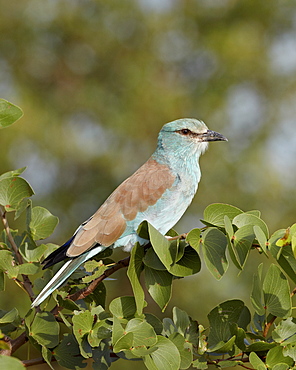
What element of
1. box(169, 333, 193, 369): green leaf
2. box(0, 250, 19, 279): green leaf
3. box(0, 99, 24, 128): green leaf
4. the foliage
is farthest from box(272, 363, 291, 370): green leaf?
box(0, 99, 24, 128): green leaf

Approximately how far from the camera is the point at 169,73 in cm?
802

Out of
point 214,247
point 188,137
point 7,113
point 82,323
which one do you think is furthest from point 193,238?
point 188,137

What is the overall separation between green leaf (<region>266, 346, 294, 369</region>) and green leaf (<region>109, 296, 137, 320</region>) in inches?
16.3

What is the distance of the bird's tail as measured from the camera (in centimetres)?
181

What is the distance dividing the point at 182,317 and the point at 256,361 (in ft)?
0.94

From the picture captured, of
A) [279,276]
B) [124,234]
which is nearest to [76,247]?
[124,234]

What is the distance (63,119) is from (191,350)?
6366mm

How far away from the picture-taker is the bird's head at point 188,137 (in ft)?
10.1

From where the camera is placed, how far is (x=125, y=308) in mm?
1733

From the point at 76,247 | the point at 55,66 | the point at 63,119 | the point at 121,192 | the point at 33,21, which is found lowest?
the point at 76,247

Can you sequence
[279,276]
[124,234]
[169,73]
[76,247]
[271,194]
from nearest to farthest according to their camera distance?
1. [279,276]
2. [76,247]
3. [124,234]
4. [271,194]
5. [169,73]

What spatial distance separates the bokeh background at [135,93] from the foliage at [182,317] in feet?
16.2

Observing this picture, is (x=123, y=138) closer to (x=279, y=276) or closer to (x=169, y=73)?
(x=169, y=73)

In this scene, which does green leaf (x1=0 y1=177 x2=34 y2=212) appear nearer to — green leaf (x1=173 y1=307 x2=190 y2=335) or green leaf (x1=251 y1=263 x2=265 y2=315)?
green leaf (x1=173 y1=307 x2=190 y2=335)
